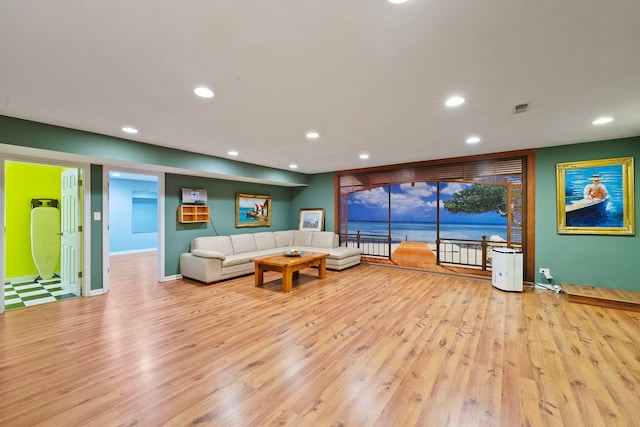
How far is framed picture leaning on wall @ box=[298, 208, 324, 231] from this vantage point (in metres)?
6.98

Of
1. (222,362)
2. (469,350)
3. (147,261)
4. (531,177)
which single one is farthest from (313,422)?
(147,261)

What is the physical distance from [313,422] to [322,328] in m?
1.28

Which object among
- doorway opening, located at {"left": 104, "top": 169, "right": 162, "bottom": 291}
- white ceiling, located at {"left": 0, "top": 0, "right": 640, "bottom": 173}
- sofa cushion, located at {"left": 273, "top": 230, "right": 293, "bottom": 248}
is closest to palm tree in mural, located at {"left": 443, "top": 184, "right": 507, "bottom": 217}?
sofa cushion, located at {"left": 273, "top": 230, "right": 293, "bottom": 248}

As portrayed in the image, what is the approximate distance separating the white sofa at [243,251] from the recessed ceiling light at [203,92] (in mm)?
2960

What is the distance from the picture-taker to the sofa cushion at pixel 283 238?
21.8ft

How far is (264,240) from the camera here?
6.26 m

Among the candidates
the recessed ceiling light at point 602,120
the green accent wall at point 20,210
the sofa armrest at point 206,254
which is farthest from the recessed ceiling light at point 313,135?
the green accent wall at point 20,210

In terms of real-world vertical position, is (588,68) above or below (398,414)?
above

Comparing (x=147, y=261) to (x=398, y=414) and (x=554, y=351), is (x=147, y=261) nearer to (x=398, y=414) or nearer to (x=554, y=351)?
(x=398, y=414)

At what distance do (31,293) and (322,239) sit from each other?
5172 millimetres

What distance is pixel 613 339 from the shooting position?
2588 mm

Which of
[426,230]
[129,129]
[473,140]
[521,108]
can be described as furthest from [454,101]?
[426,230]

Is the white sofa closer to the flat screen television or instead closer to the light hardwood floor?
the flat screen television

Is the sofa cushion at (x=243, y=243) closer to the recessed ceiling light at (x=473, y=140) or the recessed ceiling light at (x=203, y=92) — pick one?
the recessed ceiling light at (x=203, y=92)
